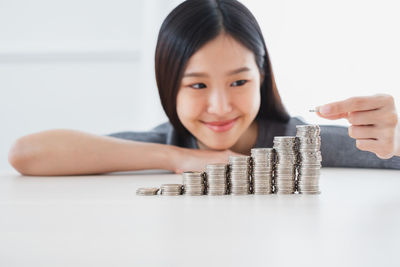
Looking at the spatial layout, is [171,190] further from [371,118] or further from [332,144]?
[332,144]

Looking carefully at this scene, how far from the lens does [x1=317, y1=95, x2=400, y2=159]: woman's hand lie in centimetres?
107

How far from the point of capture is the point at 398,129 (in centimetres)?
117

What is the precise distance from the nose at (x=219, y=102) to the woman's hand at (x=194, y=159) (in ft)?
0.51

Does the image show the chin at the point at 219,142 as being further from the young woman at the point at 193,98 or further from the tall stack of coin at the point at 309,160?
the tall stack of coin at the point at 309,160

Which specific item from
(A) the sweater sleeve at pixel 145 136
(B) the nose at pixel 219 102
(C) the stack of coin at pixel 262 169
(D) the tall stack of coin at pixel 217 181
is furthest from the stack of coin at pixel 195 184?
(A) the sweater sleeve at pixel 145 136

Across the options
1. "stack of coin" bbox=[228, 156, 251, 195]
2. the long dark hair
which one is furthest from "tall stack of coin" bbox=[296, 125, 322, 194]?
the long dark hair

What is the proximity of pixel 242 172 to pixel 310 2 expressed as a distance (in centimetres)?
274

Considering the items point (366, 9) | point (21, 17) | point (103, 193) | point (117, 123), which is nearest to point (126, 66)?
point (117, 123)

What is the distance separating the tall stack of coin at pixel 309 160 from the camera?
1.07 m

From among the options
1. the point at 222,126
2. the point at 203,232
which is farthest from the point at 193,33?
the point at 203,232

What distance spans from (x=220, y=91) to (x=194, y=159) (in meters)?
0.27

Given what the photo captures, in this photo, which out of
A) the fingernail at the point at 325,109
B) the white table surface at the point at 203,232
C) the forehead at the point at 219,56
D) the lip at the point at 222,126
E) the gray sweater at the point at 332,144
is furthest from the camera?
the gray sweater at the point at 332,144

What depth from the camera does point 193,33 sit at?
5.32 feet

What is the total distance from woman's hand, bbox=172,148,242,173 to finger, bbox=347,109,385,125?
1.97ft
